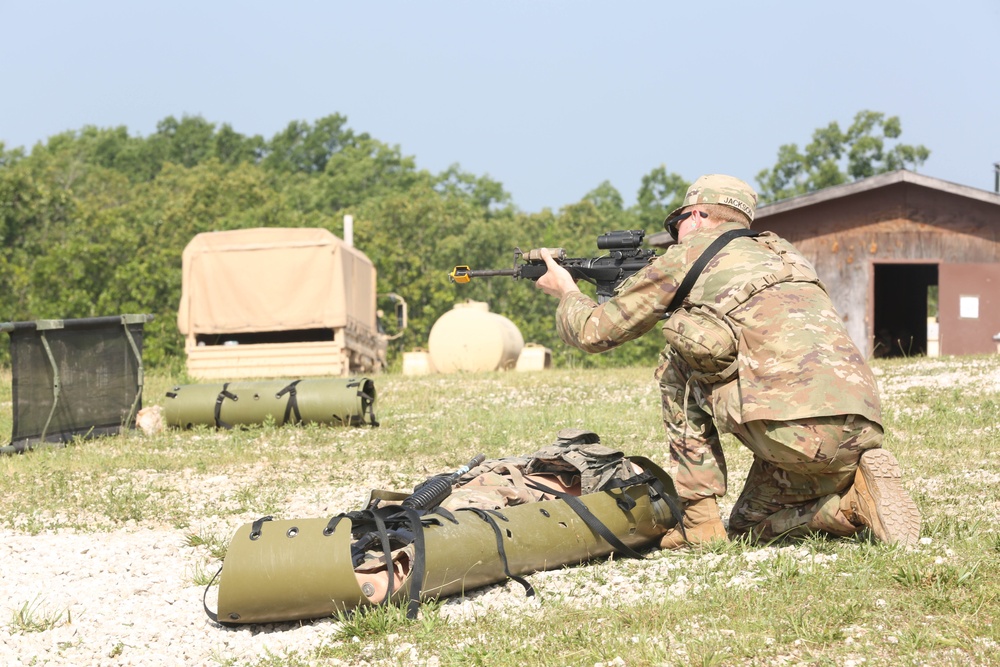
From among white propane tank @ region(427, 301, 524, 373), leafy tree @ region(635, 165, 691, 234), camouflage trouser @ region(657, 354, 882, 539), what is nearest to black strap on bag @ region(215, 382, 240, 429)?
camouflage trouser @ region(657, 354, 882, 539)

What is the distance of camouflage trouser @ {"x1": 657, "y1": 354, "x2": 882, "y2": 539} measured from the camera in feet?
17.2

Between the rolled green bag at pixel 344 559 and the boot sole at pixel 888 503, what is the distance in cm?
136

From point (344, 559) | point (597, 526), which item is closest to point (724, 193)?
point (597, 526)

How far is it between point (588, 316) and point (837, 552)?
5.63 ft

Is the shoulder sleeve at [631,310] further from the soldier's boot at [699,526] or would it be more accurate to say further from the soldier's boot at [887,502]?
the soldier's boot at [887,502]

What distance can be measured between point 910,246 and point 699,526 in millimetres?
17190

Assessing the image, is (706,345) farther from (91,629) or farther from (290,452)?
(290,452)

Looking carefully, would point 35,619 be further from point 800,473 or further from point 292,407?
point 292,407

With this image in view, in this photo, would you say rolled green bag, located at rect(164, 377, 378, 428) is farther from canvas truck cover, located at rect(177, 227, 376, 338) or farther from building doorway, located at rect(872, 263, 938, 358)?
building doorway, located at rect(872, 263, 938, 358)

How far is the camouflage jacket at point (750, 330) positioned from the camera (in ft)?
17.3

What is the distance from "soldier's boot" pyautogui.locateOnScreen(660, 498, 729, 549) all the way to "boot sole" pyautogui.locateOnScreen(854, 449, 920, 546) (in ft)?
2.66

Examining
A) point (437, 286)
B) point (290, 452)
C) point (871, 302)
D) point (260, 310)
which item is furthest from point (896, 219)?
point (437, 286)

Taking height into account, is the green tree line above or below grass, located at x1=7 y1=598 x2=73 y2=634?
above

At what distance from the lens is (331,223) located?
45375mm
